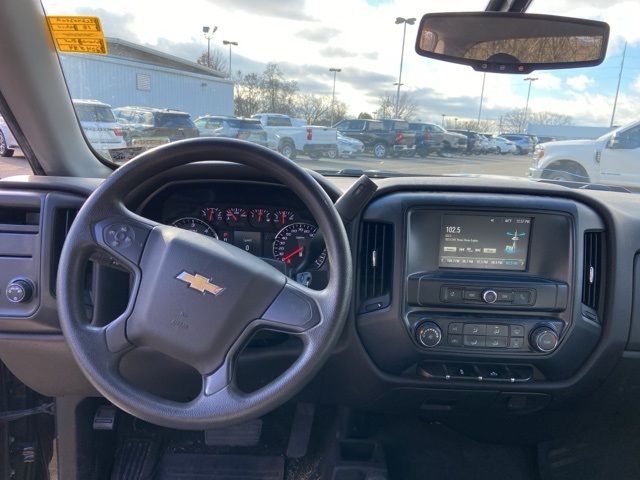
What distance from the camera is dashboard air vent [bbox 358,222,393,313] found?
228cm

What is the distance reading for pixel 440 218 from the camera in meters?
2.31

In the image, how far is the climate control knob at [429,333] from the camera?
2266mm

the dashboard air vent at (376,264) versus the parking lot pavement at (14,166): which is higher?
the parking lot pavement at (14,166)

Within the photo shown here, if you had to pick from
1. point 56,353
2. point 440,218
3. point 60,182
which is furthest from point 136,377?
point 440,218

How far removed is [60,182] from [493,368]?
1.86 metres

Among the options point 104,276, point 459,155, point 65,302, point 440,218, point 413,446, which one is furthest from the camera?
point 413,446

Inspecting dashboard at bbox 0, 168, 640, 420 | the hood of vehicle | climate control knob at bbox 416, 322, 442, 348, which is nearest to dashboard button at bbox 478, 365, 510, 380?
dashboard at bbox 0, 168, 640, 420

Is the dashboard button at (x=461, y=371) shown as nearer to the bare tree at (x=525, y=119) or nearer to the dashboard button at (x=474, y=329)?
the dashboard button at (x=474, y=329)

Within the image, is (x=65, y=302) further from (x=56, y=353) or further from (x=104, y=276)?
(x=56, y=353)

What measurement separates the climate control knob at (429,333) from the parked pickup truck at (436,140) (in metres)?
0.85

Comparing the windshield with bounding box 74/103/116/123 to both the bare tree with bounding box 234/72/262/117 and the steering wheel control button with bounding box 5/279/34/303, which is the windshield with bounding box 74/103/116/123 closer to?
the bare tree with bounding box 234/72/262/117

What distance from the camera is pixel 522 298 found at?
2.29 meters

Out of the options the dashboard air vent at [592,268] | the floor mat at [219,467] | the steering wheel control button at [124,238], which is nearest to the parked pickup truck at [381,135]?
the dashboard air vent at [592,268]

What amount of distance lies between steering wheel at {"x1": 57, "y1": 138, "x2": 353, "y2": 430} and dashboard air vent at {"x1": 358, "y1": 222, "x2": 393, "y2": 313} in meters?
→ 0.54
